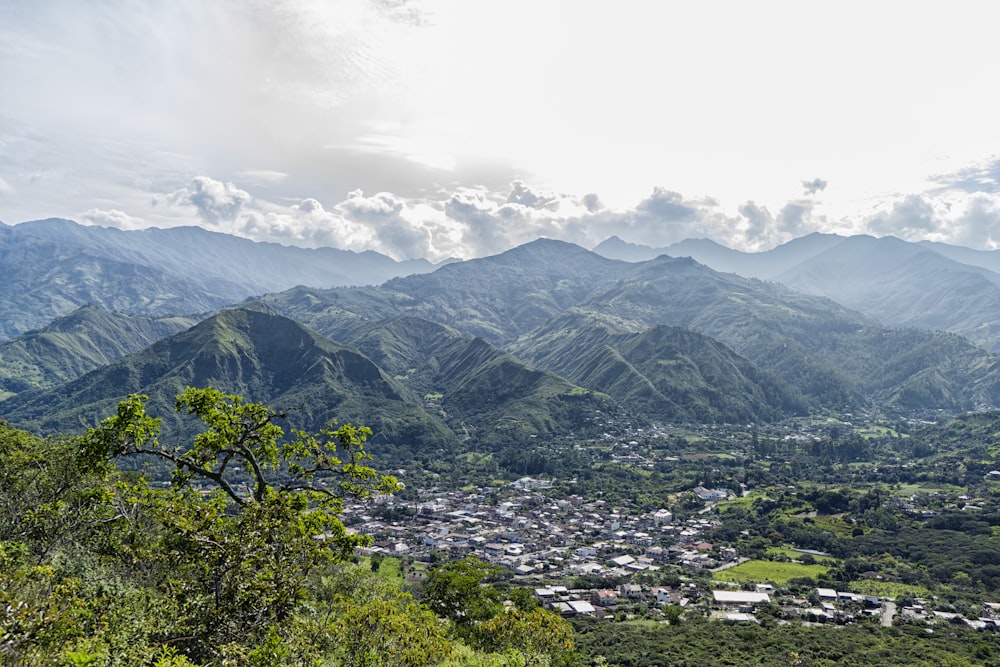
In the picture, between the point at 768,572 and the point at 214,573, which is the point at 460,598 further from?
the point at 768,572

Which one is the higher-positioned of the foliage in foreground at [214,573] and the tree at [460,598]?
the foliage in foreground at [214,573]

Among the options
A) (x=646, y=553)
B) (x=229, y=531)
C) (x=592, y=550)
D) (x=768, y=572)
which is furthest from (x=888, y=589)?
(x=229, y=531)

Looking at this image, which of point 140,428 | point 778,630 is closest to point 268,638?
point 140,428

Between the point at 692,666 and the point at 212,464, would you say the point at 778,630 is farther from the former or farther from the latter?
the point at 212,464

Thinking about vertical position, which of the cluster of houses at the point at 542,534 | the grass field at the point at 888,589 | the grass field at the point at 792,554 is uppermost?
the grass field at the point at 888,589

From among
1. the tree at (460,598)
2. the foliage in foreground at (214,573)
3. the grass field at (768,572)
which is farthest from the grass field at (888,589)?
the foliage in foreground at (214,573)

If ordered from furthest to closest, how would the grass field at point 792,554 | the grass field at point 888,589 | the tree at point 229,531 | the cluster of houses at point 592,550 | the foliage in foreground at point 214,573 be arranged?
1. the grass field at point 792,554
2. the grass field at point 888,589
3. the cluster of houses at point 592,550
4. the tree at point 229,531
5. the foliage in foreground at point 214,573

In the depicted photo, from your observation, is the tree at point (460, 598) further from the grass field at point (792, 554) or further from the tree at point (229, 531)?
the grass field at point (792, 554)

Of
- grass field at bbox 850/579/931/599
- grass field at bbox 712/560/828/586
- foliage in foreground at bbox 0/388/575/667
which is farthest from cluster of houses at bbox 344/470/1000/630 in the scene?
foliage in foreground at bbox 0/388/575/667
